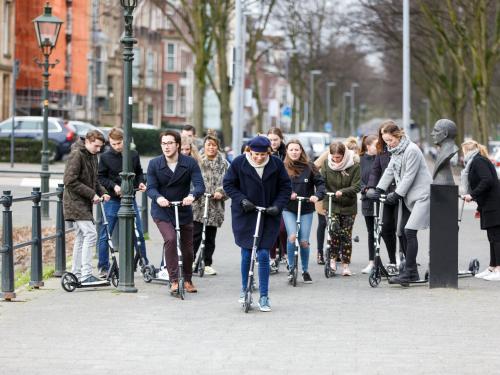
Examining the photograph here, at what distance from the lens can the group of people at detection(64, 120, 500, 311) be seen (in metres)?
11.7

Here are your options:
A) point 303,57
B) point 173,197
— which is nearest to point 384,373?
point 173,197

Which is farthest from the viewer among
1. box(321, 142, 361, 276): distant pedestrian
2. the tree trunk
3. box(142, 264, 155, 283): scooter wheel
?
the tree trunk

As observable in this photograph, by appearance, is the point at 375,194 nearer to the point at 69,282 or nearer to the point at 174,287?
the point at 174,287

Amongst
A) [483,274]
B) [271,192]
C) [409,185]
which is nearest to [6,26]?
[483,274]

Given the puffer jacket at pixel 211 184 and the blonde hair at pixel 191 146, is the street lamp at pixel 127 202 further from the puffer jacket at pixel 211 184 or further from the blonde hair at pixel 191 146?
the puffer jacket at pixel 211 184

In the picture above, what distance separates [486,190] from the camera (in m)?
14.6

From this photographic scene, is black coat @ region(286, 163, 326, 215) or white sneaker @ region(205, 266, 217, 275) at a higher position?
black coat @ region(286, 163, 326, 215)

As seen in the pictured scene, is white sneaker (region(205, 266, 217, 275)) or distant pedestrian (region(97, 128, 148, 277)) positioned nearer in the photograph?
distant pedestrian (region(97, 128, 148, 277))

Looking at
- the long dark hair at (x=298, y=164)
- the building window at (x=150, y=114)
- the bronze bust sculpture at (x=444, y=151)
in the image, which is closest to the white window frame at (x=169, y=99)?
the building window at (x=150, y=114)

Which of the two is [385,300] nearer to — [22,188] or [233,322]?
[233,322]

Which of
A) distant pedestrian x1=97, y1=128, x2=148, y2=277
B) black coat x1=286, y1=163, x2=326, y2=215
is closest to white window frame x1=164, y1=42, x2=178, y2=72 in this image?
distant pedestrian x1=97, y1=128, x2=148, y2=277

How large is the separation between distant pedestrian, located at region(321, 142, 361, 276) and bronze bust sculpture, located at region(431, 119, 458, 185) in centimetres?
158

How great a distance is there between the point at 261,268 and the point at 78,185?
2385 millimetres

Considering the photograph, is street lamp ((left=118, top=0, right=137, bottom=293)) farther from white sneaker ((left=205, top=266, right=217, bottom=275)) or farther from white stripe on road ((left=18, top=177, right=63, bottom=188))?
white stripe on road ((left=18, top=177, right=63, bottom=188))
